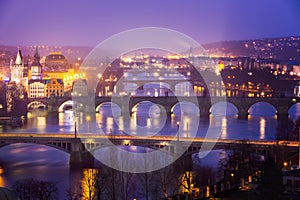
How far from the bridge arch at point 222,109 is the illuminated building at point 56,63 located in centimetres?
1538

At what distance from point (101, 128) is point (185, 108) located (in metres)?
5.07

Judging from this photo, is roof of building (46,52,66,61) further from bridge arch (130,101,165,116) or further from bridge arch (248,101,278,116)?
bridge arch (248,101,278,116)

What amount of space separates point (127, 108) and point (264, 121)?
3.66 metres

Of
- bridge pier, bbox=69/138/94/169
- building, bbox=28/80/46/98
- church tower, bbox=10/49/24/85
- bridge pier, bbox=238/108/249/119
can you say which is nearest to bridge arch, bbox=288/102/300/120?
bridge pier, bbox=238/108/249/119

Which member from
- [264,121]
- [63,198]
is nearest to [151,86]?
[264,121]

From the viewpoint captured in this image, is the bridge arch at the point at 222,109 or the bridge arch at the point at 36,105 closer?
the bridge arch at the point at 222,109

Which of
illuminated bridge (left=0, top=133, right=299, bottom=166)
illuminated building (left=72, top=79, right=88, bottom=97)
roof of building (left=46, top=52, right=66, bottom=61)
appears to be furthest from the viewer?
roof of building (left=46, top=52, right=66, bottom=61)

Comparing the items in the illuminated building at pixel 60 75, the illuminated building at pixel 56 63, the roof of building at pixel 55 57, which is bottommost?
the illuminated building at pixel 60 75

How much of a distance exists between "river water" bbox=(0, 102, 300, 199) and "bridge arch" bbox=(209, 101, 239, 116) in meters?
0.02

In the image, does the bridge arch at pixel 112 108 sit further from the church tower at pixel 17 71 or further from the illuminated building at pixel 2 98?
the church tower at pixel 17 71

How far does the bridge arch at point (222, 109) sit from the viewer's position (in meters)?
15.6

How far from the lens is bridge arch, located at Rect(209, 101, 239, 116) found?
15570 mm

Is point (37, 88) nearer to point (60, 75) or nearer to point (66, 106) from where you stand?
point (66, 106)

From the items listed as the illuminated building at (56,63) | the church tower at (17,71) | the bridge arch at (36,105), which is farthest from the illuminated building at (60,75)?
the bridge arch at (36,105)
